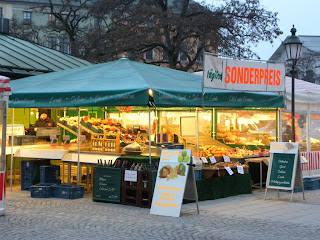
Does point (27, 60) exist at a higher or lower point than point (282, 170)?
higher

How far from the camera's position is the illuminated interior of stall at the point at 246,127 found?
15.9 meters

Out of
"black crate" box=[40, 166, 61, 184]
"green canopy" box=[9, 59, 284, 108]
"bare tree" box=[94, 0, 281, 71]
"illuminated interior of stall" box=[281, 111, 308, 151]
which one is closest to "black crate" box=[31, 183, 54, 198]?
"black crate" box=[40, 166, 61, 184]

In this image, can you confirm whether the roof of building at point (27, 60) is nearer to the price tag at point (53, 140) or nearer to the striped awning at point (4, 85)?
the price tag at point (53, 140)

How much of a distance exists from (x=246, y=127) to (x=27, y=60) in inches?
299

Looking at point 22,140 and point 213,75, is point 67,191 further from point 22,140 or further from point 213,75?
point 213,75

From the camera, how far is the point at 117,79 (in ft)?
39.4

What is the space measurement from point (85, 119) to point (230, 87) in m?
3.93

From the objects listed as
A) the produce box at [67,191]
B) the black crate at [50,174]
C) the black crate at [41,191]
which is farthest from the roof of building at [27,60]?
the produce box at [67,191]

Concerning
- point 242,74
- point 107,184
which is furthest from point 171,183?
point 242,74

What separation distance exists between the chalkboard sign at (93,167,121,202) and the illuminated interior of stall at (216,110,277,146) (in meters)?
6.07

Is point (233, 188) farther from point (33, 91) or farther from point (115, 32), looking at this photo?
point (115, 32)

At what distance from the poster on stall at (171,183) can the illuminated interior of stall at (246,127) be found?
6.19m

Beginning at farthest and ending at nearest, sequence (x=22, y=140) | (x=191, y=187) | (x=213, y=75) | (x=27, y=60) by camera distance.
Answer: (x=27, y=60), (x=22, y=140), (x=213, y=75), (x=191, y=187)

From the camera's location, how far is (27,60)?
18.3 metres
